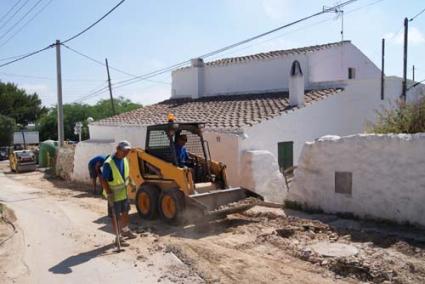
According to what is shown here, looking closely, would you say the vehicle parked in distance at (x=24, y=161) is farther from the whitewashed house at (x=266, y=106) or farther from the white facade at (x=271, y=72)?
the white facade at (x=271, y=72)

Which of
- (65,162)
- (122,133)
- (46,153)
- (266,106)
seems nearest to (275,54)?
(266,106)

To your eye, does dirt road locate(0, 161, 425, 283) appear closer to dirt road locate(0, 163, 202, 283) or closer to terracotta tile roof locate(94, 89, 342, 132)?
dirt road locate(0, 163, 202, 283)

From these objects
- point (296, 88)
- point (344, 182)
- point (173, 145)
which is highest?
point (296, 88)

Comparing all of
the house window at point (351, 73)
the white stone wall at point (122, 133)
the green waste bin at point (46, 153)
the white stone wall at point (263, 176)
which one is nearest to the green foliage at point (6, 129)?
the green waste bin at point (46, 153)

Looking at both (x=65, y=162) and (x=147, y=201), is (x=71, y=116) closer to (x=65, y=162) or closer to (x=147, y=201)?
(x=65, y=162)

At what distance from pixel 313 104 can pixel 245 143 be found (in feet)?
13.8

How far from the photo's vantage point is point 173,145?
10.8 metres

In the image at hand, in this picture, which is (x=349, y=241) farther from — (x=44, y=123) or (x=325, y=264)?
(x=44, y=123)

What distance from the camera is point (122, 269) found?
23.9 ft

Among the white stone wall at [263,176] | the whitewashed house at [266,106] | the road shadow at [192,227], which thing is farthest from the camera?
the whitewashed house at [266,106]

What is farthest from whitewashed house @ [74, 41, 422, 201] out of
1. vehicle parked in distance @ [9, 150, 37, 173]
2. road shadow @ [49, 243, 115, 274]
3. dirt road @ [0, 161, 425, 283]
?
vehicle parked in distance @ [9, 150, 37, 173]

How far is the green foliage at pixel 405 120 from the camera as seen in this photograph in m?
9.98

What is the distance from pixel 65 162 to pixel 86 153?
2.69 m

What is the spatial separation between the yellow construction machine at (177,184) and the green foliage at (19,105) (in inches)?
1882
